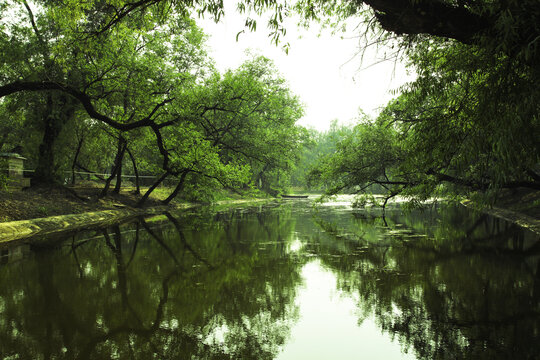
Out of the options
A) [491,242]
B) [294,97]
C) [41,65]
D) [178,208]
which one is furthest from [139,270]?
[294,97]

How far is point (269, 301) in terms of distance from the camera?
6289mm

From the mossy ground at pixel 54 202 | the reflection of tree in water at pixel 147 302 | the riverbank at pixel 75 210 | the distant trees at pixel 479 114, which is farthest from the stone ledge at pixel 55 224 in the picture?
the distant trees at pixel 479 114

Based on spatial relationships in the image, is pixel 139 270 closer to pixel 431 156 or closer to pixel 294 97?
pixel 431 156

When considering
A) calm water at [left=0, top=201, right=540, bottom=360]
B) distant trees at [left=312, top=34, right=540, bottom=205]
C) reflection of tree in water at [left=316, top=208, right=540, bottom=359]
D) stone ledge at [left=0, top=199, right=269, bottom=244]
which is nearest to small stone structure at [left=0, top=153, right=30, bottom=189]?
stone ledge at [left=0, top=199, right=269, bottom=244]

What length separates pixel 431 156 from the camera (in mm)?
8594

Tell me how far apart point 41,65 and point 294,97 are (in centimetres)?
3223

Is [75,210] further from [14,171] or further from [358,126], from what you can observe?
[358,126]

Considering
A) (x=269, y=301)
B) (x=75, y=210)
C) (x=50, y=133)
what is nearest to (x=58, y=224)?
(x=75, y=210)

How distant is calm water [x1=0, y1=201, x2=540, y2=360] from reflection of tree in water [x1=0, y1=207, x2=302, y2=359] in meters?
0.02

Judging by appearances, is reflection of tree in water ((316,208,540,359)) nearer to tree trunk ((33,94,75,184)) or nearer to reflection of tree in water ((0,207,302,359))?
reflection of tree in water ((0,207,302,359))

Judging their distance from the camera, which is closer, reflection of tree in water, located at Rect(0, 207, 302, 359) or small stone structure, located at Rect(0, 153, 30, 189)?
reflection of tree in water, located at Rect(0, 207, 302, 359)

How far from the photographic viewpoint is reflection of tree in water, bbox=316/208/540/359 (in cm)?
460

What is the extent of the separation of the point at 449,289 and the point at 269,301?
11.3 ft

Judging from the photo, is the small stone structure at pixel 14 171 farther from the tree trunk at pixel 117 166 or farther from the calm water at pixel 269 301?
the calm water at pixel 269 301
